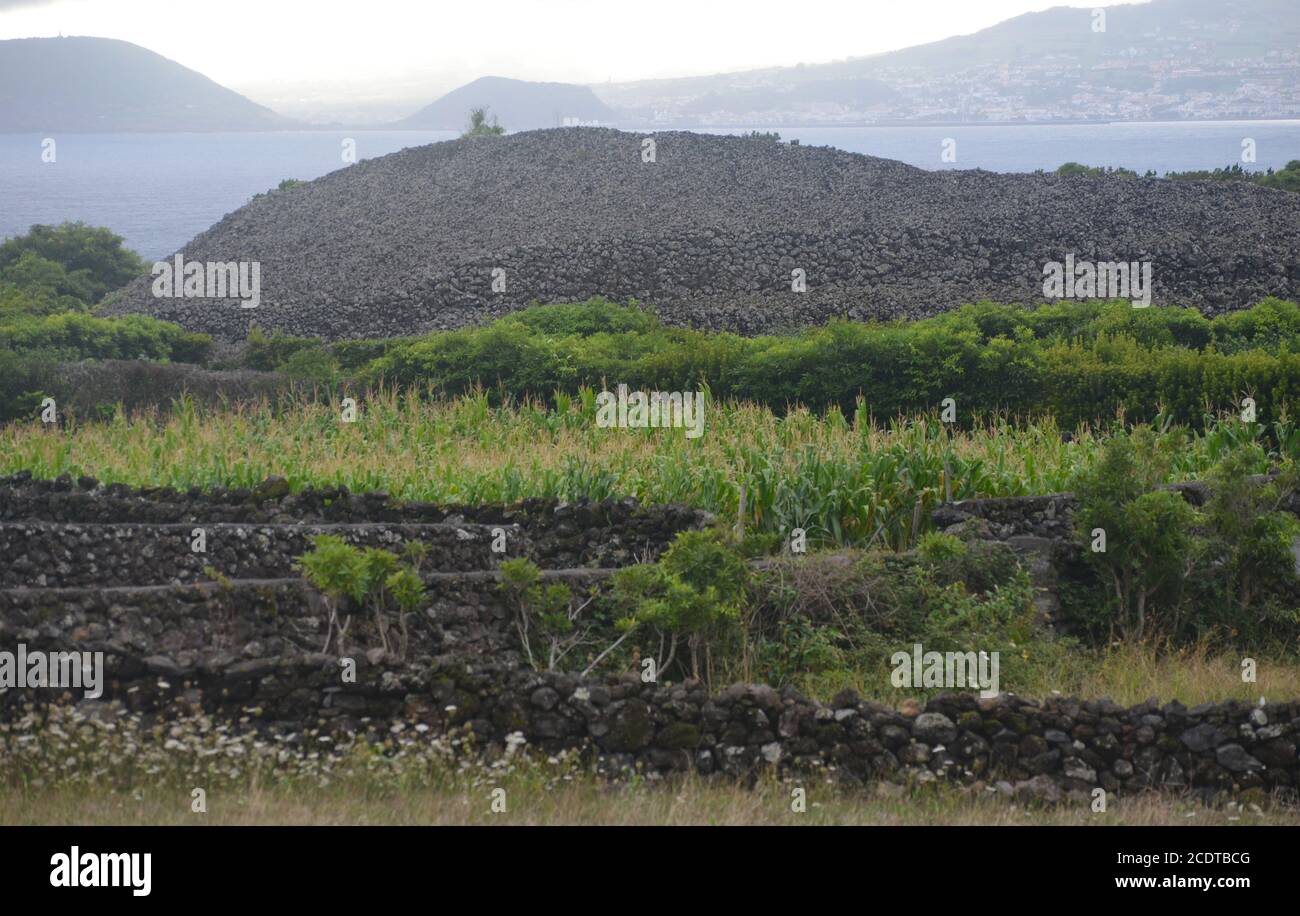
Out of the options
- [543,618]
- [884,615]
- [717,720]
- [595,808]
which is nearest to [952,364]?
[884,615]

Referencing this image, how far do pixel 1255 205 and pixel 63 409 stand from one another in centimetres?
2731

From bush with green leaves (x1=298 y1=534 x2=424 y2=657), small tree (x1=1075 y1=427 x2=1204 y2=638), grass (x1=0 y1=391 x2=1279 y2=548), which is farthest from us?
grass (x1=0 y1=391 x2=1279 y2=548)

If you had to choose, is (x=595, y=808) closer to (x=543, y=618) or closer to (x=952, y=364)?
(x=543, y=618)

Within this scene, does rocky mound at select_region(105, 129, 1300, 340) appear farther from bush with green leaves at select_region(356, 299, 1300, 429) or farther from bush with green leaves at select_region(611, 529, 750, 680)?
bush with green leaves at select_region(611, 529, 750, 680)

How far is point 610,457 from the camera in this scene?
12.6 meters

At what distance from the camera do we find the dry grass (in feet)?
19.1

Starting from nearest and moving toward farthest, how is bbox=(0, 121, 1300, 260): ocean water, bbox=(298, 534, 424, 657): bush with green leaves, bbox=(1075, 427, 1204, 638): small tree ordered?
bbox=(298, 534, 424, 657): bush with green leaves < bbox=(1075, 427, 1204, 638): small tree < bbox=(0, 121, 1300, 260): ocean water

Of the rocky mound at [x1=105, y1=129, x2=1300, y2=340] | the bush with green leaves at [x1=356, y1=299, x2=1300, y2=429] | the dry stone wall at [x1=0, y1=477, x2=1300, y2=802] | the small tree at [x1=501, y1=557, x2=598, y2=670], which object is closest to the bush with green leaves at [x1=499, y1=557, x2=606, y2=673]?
the small tree at [x1=501, y1=557, x2=598, y2=670]

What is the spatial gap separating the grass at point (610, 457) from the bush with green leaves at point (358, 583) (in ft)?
9.49

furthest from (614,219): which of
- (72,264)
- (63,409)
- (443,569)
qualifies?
(443,569)

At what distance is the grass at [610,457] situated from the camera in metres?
11.0

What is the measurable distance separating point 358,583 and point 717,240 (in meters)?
23.4

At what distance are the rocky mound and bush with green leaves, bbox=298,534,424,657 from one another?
1623 cm

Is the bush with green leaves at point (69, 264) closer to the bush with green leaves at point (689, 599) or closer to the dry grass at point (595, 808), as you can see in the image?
the bush with green leaves at point (689, 599)
